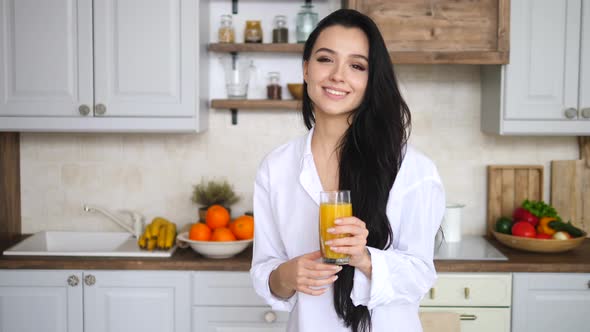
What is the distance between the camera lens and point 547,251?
2.70 metres

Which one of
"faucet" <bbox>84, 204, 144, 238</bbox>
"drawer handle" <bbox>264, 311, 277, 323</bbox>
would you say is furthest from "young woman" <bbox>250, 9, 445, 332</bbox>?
"faucet" <bbox>84, 204, 144, 238</bbox>

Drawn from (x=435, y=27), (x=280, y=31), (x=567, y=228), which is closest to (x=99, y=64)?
(x=280, y=31)

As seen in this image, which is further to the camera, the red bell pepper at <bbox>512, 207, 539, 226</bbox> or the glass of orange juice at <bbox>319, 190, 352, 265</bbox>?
the red bell pepper at <bbox>512, 207, 539, 226</bbox>

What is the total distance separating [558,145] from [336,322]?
2118 millimetres

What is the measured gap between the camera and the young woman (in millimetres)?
1341

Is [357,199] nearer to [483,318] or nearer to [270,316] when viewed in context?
[270,316]

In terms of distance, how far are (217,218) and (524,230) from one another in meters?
1.40

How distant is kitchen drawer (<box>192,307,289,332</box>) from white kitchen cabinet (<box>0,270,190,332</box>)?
61 mm

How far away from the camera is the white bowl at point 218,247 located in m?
2.57

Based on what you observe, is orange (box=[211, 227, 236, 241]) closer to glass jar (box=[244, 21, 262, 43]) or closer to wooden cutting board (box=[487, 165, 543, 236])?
glass jar (box=[244, 21, 262, 43])

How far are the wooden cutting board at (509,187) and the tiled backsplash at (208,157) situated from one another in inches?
2.1

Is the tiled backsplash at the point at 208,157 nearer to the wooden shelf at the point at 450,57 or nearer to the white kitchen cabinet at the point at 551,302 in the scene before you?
the wooden shelf at the point at 450,57

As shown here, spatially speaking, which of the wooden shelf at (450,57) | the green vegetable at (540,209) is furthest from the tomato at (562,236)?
the wooden shelf at (450,57)

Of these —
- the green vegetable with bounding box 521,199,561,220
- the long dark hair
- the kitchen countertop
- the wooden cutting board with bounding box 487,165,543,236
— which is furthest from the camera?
the wooden cutting board with bounding box 487,165,543,236
